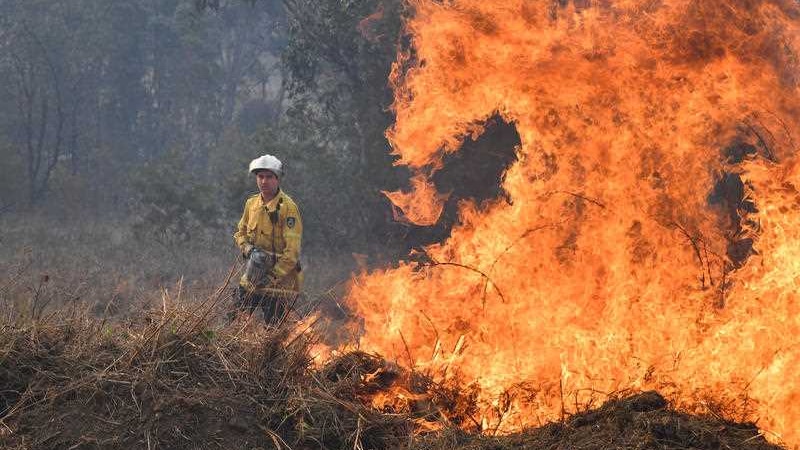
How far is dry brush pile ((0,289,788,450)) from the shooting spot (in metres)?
4.76

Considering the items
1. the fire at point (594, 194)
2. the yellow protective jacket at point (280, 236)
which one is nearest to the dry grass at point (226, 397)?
the fire at point (594, 194)

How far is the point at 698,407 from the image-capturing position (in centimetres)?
491

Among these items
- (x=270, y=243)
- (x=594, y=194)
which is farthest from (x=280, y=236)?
(x=594, y=194)

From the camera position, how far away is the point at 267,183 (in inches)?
290

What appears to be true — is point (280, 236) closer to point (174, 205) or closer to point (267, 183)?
point (267, 183)

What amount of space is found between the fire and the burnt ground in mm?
506

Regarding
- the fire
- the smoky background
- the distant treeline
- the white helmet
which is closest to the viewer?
the fire

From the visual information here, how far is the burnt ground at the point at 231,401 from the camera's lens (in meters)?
4.73

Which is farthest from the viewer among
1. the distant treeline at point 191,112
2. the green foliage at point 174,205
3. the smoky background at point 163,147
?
the green foliage at point 174,205

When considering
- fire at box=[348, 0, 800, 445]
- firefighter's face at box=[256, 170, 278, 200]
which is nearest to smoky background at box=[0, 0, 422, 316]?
firefighter's face at box=[256, 170, 278, 200]

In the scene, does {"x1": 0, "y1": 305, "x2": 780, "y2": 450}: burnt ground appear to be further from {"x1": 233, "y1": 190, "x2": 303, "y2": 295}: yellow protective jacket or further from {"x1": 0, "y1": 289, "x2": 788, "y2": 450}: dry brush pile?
{"x1": 233, "y1": 190, "x2": 303, "y2": 295}: yellow protective jacket

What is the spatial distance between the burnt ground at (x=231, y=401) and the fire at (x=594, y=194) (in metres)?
0.51

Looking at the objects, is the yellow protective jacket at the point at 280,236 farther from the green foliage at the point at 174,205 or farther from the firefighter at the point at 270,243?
the green foliage at the point at 174,205

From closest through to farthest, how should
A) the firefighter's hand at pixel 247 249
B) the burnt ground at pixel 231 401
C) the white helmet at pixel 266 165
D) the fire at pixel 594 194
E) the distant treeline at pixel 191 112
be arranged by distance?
the burnt ground at pixel 231 401, the fire at pixel 594 194, the white helmet at pixel 266 165, the firefighter's hand at pixel 247 249, the distant treeline at pixel 191 112
